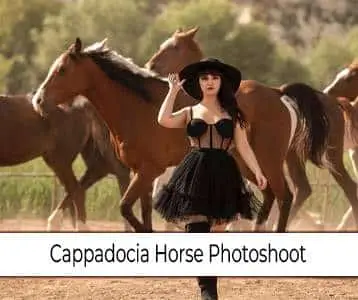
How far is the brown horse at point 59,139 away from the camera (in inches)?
437

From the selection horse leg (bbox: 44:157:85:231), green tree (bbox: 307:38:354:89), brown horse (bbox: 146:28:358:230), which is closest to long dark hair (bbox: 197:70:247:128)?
brown horse (bbox: 146:28:358:230)

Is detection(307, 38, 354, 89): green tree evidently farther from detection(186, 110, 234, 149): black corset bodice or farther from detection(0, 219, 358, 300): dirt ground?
detection(186, 110, 234, 149): black corset bodice

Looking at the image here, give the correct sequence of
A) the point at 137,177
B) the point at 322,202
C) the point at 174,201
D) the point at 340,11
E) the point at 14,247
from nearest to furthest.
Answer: the point at 174,201 → the point at 14,247 → the point at 137,177 → the point at 322,202 → the point at 340,11

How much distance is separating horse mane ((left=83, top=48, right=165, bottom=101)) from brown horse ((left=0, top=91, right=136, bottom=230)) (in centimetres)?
218

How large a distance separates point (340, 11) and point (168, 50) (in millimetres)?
27711

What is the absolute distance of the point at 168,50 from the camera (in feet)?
35.0

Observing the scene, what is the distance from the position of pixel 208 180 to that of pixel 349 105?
504cm

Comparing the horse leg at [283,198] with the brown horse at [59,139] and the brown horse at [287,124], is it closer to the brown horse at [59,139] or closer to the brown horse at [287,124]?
the brown horse at [287,124]

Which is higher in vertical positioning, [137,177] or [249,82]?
[249,82]

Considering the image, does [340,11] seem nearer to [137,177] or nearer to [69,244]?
[137,177]

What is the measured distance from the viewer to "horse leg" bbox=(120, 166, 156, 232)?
828cm

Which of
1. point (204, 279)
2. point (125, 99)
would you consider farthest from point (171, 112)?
point (125, 99)

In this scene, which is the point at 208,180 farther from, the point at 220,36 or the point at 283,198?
the point at 220,36

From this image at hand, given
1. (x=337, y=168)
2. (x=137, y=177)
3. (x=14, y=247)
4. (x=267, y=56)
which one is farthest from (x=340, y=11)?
(x=14, y=247)
